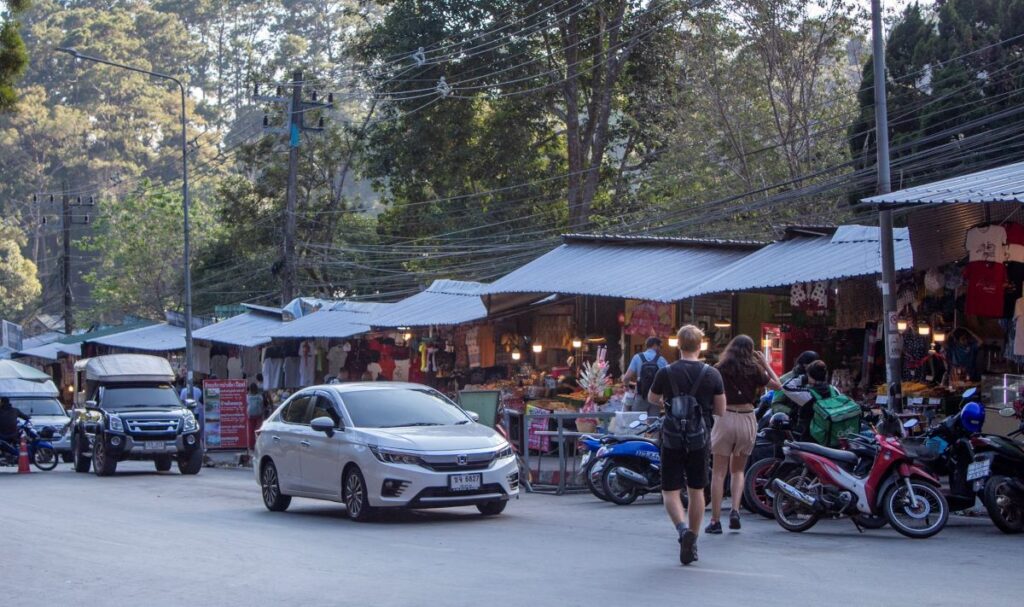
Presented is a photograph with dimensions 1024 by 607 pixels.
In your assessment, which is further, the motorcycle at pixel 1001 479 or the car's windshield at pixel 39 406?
the car's windshield at pixel 39 406

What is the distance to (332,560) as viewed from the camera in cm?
1075

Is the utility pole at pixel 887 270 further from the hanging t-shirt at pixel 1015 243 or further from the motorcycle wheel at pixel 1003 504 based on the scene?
the motorcycle wheel at pixel 1003 504

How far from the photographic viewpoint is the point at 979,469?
11773 mm

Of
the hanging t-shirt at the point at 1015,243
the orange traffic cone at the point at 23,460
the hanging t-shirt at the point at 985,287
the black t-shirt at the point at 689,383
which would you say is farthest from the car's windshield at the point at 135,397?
the black t-shirt at the point at 689,383

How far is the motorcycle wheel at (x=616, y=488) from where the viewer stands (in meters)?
15.4

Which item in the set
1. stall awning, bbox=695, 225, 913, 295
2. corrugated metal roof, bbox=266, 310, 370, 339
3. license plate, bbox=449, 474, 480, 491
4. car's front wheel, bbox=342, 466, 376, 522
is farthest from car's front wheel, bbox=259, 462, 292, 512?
corrugated metal roof, bbox=266, 310, 370, 339

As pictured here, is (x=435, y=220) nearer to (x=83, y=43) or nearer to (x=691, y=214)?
(x=691, y=214)

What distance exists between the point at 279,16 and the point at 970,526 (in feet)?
263

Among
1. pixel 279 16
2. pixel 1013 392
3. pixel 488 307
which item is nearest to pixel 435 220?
pixel 488 307

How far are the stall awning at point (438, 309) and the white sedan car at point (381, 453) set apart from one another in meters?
8.72

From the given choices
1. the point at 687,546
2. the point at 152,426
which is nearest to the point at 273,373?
the point at 152,426

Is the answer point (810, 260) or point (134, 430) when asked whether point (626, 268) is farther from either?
point (134, 430)

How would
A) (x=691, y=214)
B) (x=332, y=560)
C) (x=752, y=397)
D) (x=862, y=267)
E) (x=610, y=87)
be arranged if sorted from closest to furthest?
1. (x=332, y=560)
2. (x=752, y=397)
3. (x=862, y=267)
4. (x=691, y=214)
5. (x=610, y=87)

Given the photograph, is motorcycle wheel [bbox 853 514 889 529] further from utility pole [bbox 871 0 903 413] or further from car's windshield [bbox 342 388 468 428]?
car's windshield [bbox 342 388 468 428]
